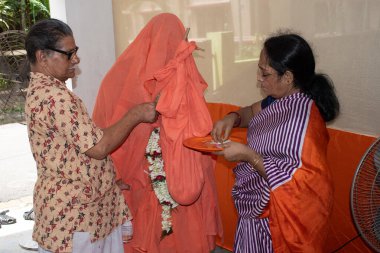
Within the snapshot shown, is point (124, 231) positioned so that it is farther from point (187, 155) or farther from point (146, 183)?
point (187, 155)

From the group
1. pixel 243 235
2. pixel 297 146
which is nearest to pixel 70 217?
pixel 243 235

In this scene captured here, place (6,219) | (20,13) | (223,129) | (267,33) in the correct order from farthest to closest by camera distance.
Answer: (20,13) → (6,219) → (267,33) → (223,129)

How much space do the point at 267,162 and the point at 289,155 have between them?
0.11 metres

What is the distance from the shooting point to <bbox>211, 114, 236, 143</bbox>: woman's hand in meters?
2.16

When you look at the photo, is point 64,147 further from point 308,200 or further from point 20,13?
point 20,13

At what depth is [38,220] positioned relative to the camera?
208 centimetres

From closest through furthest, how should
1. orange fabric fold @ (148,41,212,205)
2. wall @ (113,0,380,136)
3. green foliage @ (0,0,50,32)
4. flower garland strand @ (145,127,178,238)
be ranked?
orange fabric fold @ (148,41,212,205)
flower garland strand @ (145,127,178,238)
wall @ (113,0,380,136)
green foliage @ (0,0,50,32)

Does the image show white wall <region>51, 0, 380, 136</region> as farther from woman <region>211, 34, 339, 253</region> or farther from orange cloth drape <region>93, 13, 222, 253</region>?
orange cloth drape <region>93, 13, 222, 253</region>

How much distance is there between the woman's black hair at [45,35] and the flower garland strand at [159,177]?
671mm

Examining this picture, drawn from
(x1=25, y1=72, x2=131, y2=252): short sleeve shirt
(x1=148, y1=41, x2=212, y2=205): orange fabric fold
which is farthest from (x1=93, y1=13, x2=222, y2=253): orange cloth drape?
(x1=25, y1=72, x2=131, y2=252): short sleeve shirt

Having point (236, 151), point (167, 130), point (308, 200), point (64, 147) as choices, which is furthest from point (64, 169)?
point (308, 200)

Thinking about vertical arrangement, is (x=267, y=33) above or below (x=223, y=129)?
above

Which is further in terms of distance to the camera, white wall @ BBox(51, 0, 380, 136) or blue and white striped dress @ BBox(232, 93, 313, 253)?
white wall @ BBox(51, 0, 380, 136)

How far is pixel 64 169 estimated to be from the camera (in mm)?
1950
